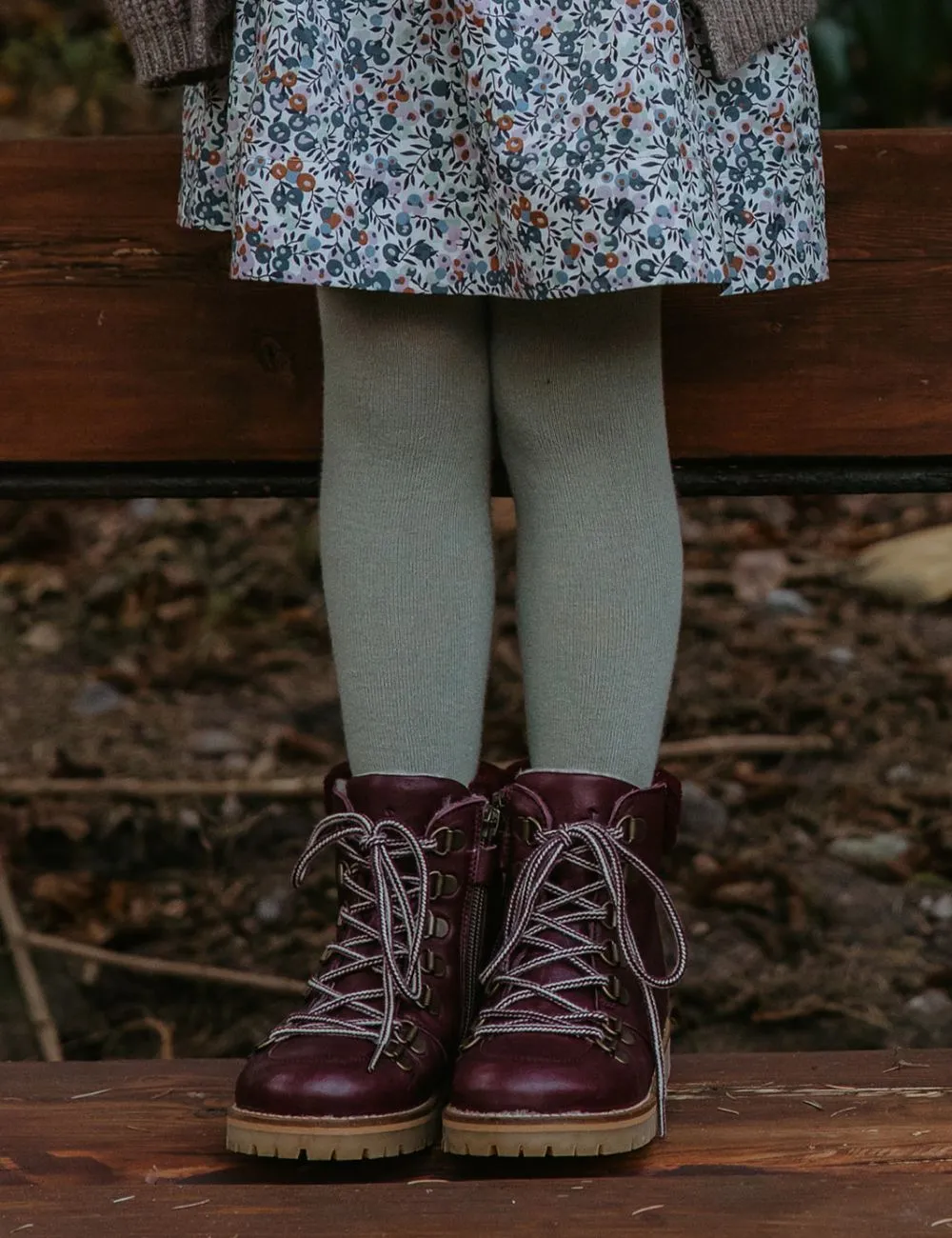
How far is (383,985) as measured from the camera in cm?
99

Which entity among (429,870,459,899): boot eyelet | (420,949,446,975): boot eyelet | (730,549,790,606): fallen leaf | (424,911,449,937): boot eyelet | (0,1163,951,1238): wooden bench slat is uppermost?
(429,870,459,899): boot eyelet

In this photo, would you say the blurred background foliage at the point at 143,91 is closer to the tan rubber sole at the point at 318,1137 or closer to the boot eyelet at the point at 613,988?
the boot eyelet at the point at 613,988

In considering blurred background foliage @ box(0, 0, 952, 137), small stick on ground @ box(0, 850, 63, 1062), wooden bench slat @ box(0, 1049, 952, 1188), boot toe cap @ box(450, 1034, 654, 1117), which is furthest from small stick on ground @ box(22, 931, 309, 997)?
blurred background foliage @ box(0, 0, 952, 137)

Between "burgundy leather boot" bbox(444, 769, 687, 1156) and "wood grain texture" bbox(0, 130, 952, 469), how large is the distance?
395 millimetres

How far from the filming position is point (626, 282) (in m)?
0.90

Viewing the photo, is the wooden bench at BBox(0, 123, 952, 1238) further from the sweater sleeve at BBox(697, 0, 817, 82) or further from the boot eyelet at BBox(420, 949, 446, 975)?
the boot eyelet at BBox(420, 949, 446, 975)

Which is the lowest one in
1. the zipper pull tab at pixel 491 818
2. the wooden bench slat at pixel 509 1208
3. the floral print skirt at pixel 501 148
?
the wooden bench slat at pixel 509 1208

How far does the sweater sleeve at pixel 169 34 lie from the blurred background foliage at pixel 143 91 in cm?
156

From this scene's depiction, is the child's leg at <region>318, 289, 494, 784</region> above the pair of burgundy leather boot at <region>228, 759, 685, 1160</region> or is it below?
above

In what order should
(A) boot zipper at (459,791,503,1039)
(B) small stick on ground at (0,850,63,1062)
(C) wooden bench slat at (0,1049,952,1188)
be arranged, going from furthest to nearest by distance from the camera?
1. (B) small stick on ground at (0,850,63,1062)
2. (A) boot zipper at (459,791,503,1039)
3. (C) wooden bench slat at (0,1049,952,1188)

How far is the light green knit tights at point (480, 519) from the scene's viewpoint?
102 cm

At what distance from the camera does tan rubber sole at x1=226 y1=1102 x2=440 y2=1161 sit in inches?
35.9

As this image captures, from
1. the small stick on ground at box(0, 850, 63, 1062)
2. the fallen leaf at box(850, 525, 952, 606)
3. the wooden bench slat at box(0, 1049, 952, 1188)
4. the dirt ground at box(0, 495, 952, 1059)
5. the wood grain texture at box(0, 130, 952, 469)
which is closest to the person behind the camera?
the wooden bench slat at box(0, 1049, 952, 1188)

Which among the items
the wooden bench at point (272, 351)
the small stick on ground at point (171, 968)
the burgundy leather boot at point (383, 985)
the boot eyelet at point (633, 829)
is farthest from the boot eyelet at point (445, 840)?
the small stick on ground at point (171, 968)
